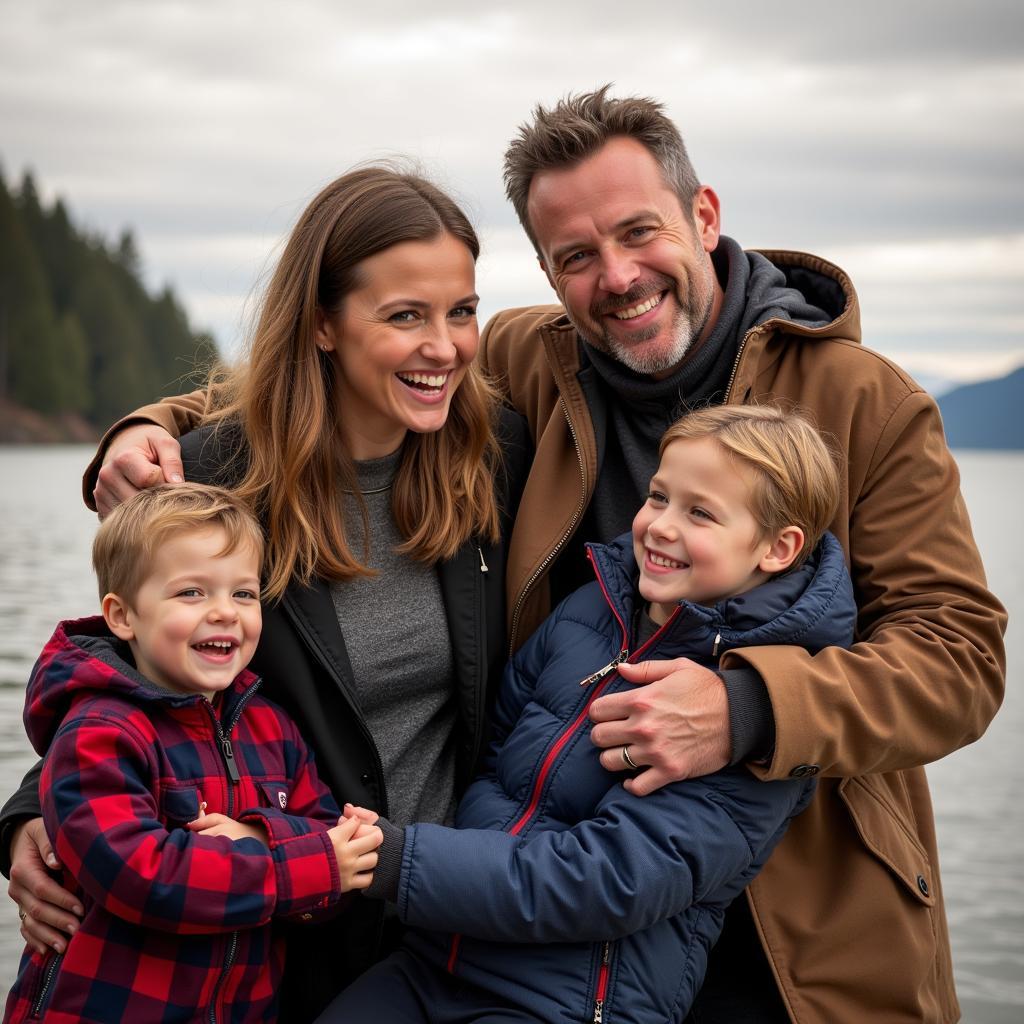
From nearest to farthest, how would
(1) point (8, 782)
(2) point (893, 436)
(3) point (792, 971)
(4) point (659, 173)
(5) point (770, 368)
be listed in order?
(3) point (792, 971) → (2) point (893, 436) → (5) point (770, 368) → (4) point (659, 173) → (1) point (8, 782)

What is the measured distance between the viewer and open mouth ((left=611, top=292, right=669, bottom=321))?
11.5ft

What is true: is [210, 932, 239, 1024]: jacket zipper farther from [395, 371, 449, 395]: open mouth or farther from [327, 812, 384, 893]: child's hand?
[395, 371, 449, 395]: open mouth

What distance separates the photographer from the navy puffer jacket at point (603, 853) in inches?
98.3

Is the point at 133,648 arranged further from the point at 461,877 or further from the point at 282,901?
the point at 461,877

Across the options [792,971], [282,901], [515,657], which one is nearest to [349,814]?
[282,901]

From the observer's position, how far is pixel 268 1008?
266 centimetres

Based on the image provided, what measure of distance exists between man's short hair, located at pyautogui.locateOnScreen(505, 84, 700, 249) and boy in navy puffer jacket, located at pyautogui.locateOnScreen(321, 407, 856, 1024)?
3.48ft

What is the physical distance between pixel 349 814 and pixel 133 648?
592 millimetres

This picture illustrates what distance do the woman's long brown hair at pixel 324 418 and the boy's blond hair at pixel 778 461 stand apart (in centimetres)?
68

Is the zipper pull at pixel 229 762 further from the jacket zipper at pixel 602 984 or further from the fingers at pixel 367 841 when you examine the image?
the jacket zipper at pixel 602 984

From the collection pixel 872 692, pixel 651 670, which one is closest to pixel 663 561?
pixel 651 670

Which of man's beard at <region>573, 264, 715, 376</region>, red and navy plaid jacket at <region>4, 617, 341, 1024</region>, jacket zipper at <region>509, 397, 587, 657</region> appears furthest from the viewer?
man's beard at <region>573, 264, 715, 376</region>

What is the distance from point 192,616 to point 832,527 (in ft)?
5.18

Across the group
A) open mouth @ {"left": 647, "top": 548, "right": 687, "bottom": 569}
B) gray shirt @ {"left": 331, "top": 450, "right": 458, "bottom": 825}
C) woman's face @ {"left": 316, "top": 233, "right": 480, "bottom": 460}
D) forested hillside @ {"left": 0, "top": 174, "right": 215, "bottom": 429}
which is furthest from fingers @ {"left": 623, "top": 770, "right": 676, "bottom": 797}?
forested hillside @ {"left": 0, "top": 174, "right": 215, "bottom": 429}
